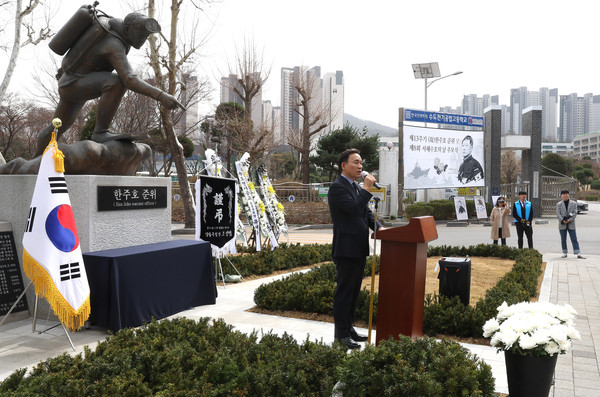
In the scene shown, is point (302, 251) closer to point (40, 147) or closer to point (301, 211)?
point (40, 147)

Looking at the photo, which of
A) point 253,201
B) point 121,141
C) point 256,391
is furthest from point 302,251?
point 256,391

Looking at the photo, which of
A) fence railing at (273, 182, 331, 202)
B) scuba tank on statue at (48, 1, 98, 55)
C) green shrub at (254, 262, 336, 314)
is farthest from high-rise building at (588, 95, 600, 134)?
scuba tank on statue at (48, 1, 98, 55)

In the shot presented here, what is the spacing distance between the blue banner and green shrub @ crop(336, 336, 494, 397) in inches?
805

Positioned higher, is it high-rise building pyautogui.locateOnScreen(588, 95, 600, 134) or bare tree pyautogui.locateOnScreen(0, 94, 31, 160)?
high-rise building pyautogui.locateOnScreen(588, 95, 600, 134)

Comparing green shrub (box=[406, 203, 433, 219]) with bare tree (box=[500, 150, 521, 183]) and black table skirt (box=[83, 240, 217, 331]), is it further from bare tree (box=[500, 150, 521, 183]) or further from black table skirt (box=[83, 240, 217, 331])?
bare tree (box=[500, 150, 521, 183])

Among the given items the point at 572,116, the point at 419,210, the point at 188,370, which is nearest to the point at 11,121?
the point at 419,210

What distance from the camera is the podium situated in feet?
13.1

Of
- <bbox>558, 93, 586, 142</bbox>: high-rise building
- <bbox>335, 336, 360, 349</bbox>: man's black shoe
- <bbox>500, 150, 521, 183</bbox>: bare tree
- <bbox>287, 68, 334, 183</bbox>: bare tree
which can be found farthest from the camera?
<bbox>558, 93, 586, 142</bbox>: high-rise building

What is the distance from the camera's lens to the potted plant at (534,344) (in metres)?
3.16

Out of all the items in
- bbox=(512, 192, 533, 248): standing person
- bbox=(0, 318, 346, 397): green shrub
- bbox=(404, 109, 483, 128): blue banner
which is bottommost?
bbox=(0, 318, 346, 397): green shrub

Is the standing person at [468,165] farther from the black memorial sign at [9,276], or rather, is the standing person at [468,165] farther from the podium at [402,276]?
the black memorial sign at [9,276]

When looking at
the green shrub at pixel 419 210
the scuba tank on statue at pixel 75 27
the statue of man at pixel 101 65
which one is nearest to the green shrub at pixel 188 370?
the statue of man at pixel 101 65

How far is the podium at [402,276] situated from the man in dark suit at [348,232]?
0.82ft

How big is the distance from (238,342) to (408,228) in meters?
1.68
